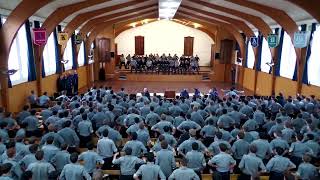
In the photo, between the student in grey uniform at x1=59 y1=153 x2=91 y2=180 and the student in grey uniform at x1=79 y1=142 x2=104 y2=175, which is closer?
the student in grey uniform at x1=59 y1=153 x2=91 y2=180

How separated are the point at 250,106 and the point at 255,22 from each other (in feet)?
30.0

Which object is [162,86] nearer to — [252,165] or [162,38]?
[162,38]

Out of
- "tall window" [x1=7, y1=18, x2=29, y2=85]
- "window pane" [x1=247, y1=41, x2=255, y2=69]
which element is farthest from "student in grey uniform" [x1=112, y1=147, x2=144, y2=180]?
"window pane" [x1=247, y1=41, x2=255, y2=69]

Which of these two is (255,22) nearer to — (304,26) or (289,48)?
(289,48)

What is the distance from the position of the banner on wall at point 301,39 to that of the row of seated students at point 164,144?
3313mm

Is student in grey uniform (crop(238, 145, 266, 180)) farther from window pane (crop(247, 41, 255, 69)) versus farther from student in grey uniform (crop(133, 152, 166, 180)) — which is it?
window pane (crop(247, 41, 255, 69))

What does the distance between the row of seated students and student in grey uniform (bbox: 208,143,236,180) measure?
1 cm

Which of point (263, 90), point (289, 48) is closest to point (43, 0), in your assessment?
point (289, 48)

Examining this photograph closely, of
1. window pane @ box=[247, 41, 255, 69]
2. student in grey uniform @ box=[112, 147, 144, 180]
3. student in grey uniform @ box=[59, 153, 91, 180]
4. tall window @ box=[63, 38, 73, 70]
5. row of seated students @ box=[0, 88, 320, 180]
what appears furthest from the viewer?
window pane @ box=[247, 41, 255, 69]

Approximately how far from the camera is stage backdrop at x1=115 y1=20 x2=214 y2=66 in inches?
1342

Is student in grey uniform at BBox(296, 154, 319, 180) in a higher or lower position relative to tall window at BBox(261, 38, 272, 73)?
lower

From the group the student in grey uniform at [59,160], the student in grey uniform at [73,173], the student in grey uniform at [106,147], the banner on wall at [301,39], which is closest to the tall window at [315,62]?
the banner on wall at [301,39]

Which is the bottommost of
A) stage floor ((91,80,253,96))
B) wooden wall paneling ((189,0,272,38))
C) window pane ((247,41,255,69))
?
stage floor ((91,80,253,96))

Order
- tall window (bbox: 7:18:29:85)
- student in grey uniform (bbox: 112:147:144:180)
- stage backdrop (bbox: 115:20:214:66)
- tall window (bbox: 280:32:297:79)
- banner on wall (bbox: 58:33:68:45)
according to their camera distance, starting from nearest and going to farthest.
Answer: student in grey uniform (bbox: 112:147:144:180), tall window (bbox: 7:18:29:85), tall window (bbox: 280:32:297:79), banner on wall (bbox: 58:33:68:45), stage backdrop (bbox: 115:20:214:66)
